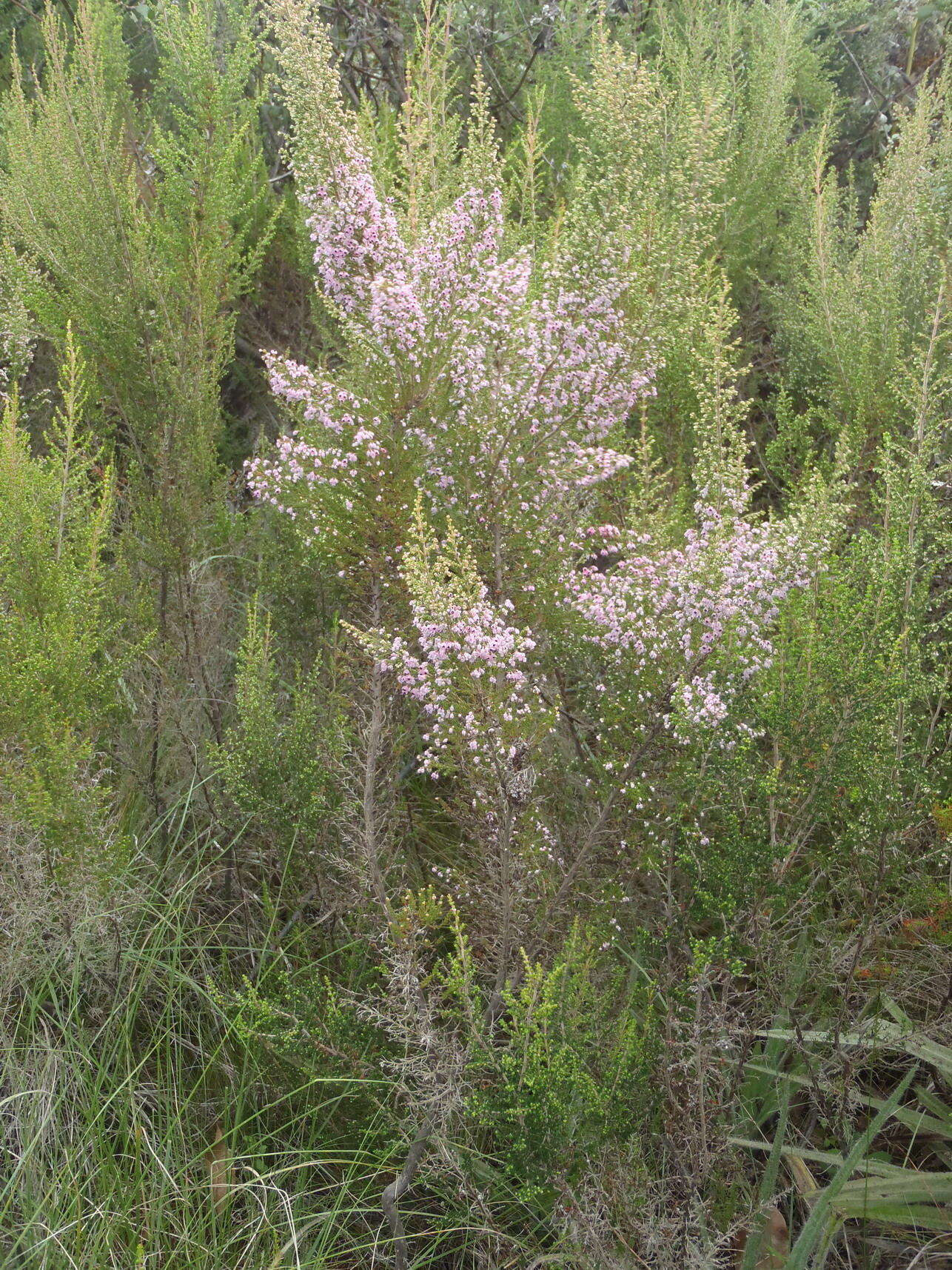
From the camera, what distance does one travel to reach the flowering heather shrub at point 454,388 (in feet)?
9.48

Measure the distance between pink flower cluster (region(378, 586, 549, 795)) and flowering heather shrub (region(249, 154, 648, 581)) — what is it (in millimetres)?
542

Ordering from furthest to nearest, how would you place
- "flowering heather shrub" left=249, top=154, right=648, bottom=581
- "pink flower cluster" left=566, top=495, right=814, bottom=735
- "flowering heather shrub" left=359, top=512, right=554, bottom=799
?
"flowering heather shrub" left=249, top=154, right=648, bottom=581, "pink flower cluster" left=566, top=495, right=814, bottom=735, "flowering heather shrub" left=359, top=512, right=554, bottom=799

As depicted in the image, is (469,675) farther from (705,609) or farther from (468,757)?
(705,609)

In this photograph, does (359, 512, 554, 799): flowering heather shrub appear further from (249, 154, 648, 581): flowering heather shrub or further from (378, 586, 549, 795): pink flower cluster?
(249, 154, 648, 581): flowering heather shrub

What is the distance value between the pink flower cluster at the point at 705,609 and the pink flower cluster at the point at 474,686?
35 cm

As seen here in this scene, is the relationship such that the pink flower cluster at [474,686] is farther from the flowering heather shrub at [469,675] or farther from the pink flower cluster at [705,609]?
the pink flower cluster at [705,609]

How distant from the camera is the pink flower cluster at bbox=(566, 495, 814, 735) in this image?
8.13ft

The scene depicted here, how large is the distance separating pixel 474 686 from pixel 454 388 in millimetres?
1155

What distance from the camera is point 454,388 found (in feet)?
9.86

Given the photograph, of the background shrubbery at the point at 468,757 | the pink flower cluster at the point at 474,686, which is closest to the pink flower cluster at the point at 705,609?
the background shrubbery at the point at 468,757

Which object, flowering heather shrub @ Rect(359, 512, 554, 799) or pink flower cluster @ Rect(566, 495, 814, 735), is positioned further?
pink flower cluster @ Rect(566, 495, 814, 735)

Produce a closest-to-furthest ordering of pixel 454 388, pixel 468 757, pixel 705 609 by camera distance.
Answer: pixel 468 757, pixel 705 609, pixel 454 388

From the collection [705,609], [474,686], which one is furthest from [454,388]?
[474,686]

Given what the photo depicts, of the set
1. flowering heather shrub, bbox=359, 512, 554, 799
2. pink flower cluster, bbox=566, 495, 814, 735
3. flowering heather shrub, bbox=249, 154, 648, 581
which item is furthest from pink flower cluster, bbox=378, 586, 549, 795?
flowering heather shrub, bbox=249, 154, 648, 581
